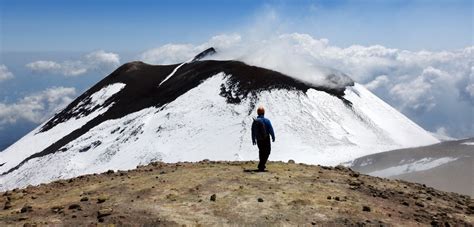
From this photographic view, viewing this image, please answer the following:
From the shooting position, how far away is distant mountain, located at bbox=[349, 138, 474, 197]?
31594 millimetres

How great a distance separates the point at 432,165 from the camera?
122 feet

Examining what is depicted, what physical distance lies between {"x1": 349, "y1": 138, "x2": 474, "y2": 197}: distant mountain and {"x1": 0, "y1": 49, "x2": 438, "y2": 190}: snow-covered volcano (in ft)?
26.2

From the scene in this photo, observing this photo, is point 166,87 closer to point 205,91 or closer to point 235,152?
point 205,91

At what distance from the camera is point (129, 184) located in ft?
61.0

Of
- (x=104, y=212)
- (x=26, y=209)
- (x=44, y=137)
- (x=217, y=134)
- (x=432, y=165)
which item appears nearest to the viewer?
(x=104, y=212)

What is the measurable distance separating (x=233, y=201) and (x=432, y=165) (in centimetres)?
2662

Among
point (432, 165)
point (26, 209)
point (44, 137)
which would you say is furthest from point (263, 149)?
point (44, 137)

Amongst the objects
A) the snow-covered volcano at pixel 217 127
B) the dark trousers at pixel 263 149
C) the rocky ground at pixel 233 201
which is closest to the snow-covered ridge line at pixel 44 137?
the snow-covered volcano at pixel 217 127

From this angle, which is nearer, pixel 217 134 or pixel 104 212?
pixel 104 212

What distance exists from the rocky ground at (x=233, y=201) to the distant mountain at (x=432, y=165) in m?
13.0

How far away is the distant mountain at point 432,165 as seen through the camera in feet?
104

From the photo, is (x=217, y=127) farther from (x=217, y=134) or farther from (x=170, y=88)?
(x=170, y=88)

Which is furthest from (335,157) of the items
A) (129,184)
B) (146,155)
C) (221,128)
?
(129,184)

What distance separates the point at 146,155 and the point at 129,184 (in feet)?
141
